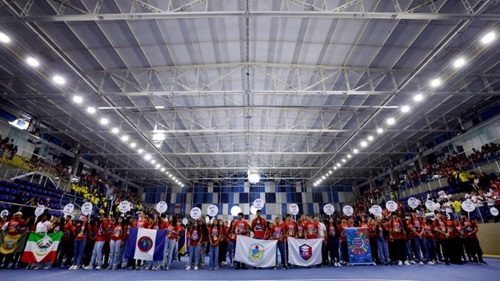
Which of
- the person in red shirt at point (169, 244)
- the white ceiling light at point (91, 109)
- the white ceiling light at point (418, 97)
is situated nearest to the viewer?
the person in red shirt at point (169, 244)

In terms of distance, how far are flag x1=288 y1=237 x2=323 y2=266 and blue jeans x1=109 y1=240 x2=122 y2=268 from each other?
5.64 m

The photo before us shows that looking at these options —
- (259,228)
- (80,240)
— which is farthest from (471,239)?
(80,240)

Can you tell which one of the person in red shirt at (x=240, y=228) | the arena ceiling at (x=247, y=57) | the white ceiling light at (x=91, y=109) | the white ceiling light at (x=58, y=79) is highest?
the arena ceiling at (x=247, y=57)

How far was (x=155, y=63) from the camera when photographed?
11.7 meters

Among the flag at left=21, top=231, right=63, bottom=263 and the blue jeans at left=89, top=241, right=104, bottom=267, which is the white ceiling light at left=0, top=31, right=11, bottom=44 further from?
the blue jeans at left=89, top=241, right=104, bottom=267

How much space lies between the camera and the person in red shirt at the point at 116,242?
26.1 feet

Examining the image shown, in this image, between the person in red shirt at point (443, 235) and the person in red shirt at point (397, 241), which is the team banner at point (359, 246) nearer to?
the person in red shirt at point (397, 241)

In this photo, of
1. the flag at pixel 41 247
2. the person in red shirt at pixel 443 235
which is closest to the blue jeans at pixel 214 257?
the flag at pixel 41 247

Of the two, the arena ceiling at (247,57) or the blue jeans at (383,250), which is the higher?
the arena ceiling at (247,57)

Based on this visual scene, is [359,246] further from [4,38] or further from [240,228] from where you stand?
[4,38]

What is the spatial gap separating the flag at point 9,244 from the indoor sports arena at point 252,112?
0.03 meters

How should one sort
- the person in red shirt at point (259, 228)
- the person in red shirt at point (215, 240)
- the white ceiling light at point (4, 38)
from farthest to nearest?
the person in red shirt at point (259, 228)
the person in red shirt at point (215, 240)
the white ceiling light at point (4, 38)

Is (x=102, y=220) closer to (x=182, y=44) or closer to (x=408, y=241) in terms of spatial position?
(x=182, y=44)

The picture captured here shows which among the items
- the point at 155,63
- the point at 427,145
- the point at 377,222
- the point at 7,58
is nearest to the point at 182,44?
the point at 155,63
